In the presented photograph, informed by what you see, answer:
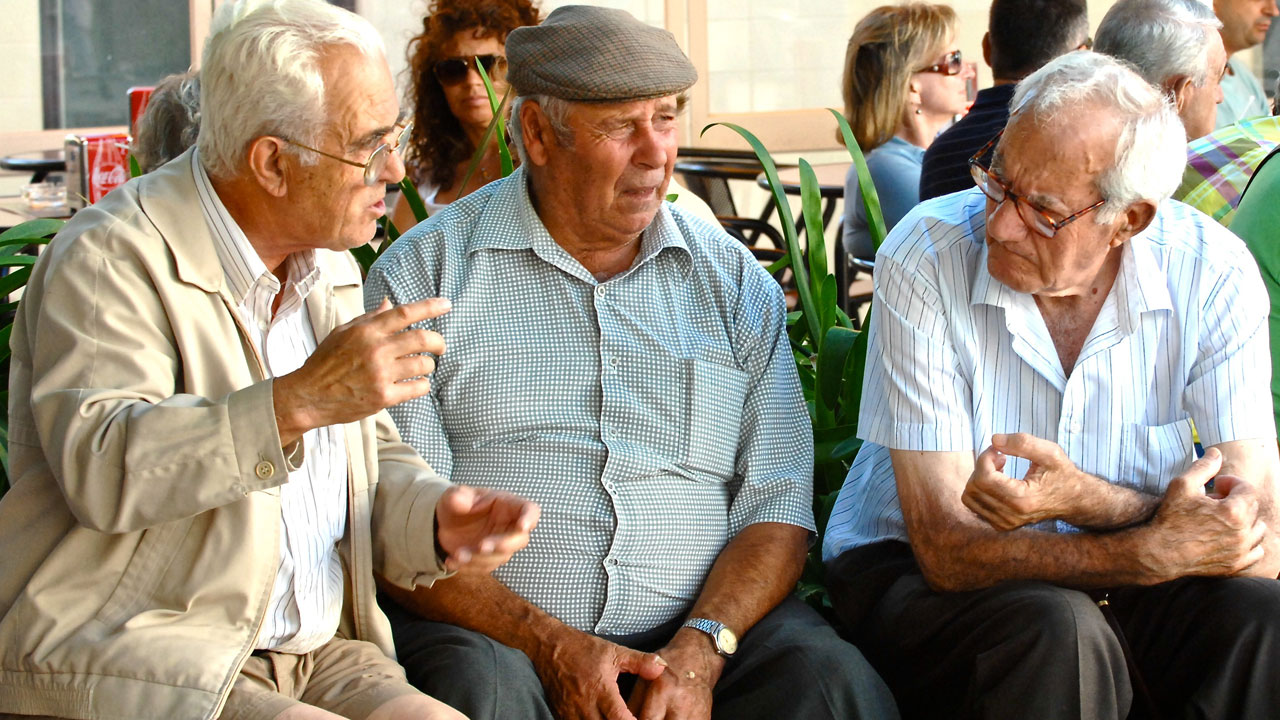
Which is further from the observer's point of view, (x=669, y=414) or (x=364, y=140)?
(x=669, y=414)

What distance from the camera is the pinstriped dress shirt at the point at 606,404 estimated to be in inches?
89.5

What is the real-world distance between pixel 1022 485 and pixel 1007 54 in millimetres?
2448

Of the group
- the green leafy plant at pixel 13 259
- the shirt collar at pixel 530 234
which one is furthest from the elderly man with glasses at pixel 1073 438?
the green leafy plant at pixel 13 259

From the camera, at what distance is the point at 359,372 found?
155 centimetres

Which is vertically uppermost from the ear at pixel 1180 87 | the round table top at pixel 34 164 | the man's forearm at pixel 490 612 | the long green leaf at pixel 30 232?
the ear at pixel 1180 87

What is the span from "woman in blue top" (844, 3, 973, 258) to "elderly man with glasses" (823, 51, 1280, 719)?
8.05ft

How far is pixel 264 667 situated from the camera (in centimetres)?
179

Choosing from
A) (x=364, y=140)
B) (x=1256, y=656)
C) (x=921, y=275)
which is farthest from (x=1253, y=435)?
(x=364, y=140)

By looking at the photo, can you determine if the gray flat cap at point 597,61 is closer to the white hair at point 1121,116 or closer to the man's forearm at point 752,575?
the white hair at point 1121,116

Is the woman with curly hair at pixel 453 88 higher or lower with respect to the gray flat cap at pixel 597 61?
lower

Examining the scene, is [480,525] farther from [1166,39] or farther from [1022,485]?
[1166,39]

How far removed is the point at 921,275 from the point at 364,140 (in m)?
0.96

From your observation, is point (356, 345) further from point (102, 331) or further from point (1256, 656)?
point (1256, 656)

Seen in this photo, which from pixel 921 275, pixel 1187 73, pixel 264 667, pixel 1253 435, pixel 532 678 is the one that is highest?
pixel 1187 73
